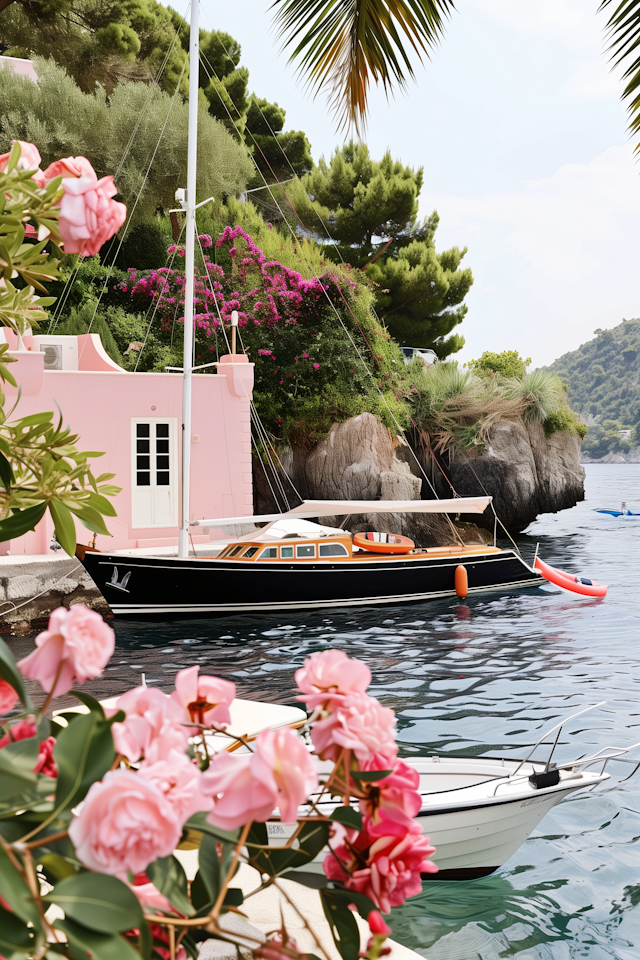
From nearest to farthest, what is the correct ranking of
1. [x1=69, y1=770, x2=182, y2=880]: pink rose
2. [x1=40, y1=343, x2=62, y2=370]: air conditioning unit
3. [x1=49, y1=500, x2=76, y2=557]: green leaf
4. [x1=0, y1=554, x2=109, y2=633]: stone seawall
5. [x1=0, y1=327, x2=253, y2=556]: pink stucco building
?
[x1=69, y1=770, x2=182, y2=880]: pink rose, [x1=49, y1=500, x2=76, y2=557]: green leaf, [x1=0, y1=554, x2=109, y2=633]: stone seawall, [x1=0, y1=327, x2=253, y2=556]: pink stucco building, [x1=40, y1=343, x2=62, y2=370]: air conditioning unit

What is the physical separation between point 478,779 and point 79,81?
92.8 feet

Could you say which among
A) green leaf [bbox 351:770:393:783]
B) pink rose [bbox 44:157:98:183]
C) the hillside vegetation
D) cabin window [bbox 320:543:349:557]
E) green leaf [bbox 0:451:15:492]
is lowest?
cabin window [bbox 320:543:349:557]

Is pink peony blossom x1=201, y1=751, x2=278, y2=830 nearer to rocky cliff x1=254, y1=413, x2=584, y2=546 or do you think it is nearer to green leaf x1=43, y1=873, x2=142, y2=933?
green leaf x1=43, y1=873, x2=142, y2=933

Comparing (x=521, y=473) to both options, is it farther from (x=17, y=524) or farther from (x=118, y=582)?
(x=17, y=524)

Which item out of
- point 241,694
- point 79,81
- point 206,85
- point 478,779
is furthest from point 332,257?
point 478,779

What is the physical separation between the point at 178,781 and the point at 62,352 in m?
17.5

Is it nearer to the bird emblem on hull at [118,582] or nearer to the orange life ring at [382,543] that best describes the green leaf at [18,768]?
the bird emblem on hull at [118,582]

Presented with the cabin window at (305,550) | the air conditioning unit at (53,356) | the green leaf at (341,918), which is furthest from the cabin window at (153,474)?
the green leaf at (341,918)

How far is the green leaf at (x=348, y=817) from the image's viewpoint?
0.98 metres

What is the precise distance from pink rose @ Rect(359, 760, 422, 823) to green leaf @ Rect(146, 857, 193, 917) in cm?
27

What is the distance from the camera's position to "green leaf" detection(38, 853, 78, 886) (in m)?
0.78

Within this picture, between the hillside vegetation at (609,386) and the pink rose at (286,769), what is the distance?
118 metres

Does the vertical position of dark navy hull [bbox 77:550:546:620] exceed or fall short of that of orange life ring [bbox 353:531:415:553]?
it falls short

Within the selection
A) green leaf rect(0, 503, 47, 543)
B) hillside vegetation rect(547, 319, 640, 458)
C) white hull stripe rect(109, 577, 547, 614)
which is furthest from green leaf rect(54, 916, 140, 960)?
hillside vegetation rect(547, 319, 640, 458)
